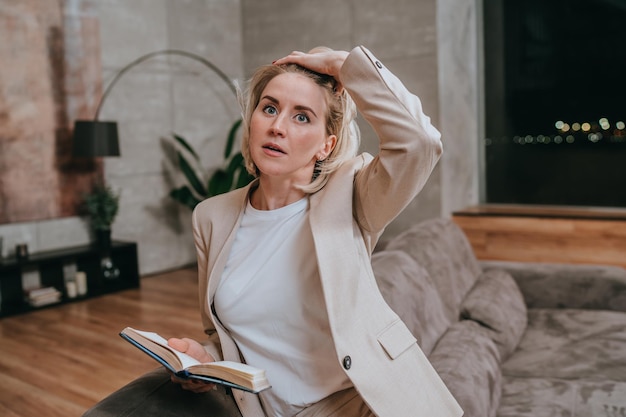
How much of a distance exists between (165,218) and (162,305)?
4.54ft

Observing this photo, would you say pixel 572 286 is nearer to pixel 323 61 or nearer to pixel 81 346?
pixel 323 61

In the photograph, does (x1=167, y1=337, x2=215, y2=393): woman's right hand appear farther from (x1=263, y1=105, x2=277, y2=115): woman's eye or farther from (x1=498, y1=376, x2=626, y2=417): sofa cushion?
(x1=498, y1=376, x2=626, y2=417): sofa cushion

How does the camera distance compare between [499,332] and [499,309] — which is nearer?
[499,332]

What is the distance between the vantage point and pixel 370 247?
1498 mm

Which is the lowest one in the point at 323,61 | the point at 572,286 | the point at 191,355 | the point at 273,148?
the point at 572,286

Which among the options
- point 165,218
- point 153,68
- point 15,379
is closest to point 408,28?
point 153,68

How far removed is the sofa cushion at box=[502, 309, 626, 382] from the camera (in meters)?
2.39

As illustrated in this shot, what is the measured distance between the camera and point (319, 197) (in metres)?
1.44

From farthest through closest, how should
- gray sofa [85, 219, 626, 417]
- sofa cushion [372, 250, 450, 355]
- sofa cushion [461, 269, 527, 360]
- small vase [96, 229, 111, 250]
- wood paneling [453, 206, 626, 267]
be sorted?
small vase [96, 229, 111, 250], wood paneling [453, 206, 626, 267], sofa cushion [461, 269, 527, 360], sofa cushion [372, 250, 450, 355], gray sofa [85, 219, 626, 417]

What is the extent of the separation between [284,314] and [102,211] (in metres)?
3.98

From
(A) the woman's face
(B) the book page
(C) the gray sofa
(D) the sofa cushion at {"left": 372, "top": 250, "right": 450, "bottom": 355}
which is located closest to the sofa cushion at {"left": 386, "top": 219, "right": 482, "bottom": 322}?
(C) the gray sofa

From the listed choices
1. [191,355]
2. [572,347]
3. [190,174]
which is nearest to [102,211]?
[190,174]

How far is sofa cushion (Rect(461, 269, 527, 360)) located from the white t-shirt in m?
1.34

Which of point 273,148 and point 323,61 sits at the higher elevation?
point 323,61
